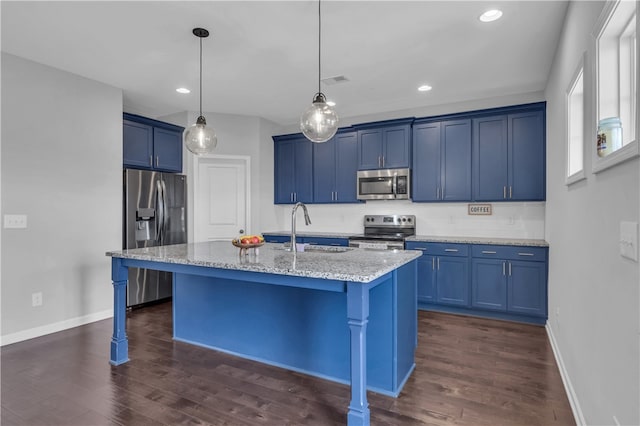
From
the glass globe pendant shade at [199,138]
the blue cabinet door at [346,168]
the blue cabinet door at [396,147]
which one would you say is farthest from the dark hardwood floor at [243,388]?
the blue cabinet door at [346,168]

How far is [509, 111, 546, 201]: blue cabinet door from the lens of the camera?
3.94 metres

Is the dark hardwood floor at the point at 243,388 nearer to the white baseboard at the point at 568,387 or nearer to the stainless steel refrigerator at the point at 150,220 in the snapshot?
the white baseboard at the point at 568,387

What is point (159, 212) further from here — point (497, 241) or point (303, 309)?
point (497, 241)

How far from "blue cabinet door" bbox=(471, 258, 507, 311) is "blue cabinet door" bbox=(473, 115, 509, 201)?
0.83 meters

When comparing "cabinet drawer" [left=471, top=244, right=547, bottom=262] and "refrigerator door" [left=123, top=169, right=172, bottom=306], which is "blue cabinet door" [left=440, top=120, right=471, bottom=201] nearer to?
"cabinet drawer" [left=471, top=244, right=547, bottom=262]

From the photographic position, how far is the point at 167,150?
4887mm

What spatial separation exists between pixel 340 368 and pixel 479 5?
9.13 ft

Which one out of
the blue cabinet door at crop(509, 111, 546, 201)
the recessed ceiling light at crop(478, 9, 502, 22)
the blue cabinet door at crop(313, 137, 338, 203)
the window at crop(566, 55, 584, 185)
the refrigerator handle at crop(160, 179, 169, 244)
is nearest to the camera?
the window at crop(566, 55, 584, 185)

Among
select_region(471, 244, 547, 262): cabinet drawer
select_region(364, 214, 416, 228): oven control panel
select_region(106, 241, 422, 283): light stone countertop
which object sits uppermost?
select_region(364, 214, 416, 228): oven control panel

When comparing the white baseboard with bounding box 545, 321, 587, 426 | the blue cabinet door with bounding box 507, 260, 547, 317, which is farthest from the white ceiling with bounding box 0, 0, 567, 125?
the white baseboard with bounding box 545, 321, 587, 426

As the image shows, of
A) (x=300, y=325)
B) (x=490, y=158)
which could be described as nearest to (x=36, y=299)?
(x=300, y=325)

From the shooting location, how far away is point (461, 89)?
416 cm

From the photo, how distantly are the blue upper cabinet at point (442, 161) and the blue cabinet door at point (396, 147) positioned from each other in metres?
0.10

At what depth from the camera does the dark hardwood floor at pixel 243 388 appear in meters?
2.04
